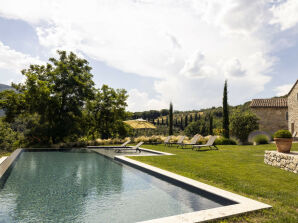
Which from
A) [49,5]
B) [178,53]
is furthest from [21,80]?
[178,53]

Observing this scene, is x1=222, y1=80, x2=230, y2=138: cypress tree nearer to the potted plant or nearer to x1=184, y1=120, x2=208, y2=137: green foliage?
Answer: the potted plant

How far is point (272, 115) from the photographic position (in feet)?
72.6

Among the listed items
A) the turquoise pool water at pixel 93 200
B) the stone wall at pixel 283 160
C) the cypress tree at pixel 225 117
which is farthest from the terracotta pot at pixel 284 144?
the cypress tree at pixel 225 117

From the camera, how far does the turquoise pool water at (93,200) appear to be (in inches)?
143

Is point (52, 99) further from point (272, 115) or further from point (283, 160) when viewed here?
point (272, 115)

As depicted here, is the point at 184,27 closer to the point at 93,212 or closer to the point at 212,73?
the point at 212,73

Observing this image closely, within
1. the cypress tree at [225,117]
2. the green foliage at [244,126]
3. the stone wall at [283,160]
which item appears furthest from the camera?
the cypress tree at [225,117]

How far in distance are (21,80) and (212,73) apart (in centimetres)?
1557

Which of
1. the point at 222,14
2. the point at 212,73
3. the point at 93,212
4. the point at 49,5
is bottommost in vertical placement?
the point at 93,212

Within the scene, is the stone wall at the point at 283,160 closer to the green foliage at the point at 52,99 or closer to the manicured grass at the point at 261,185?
the manicured grass at the point at 261,185

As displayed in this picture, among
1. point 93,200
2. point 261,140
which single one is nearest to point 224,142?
point 261,140

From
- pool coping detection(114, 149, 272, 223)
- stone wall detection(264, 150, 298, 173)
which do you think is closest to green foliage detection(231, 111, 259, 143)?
stone wall detection(264, 150, 298, 173)

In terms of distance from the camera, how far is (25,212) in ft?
12.4

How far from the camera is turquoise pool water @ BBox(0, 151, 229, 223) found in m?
3.64
